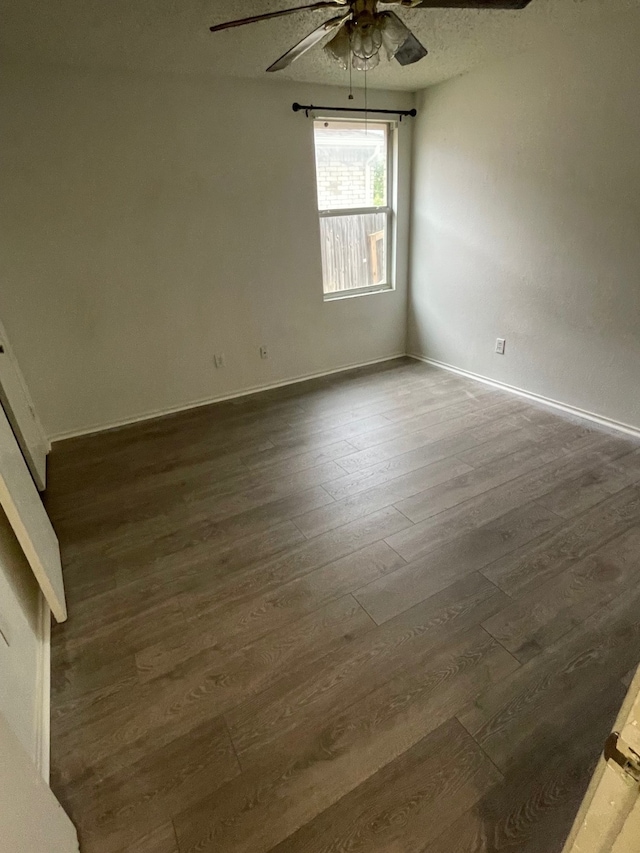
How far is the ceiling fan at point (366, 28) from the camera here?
5.23 feet

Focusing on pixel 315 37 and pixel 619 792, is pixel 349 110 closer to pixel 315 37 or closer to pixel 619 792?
pixel 315 37

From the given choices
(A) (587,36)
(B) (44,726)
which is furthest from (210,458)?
(A) (587,36)

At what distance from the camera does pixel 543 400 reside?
3.40 m

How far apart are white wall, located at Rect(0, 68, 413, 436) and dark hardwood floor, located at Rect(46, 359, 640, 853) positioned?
0.85 meters

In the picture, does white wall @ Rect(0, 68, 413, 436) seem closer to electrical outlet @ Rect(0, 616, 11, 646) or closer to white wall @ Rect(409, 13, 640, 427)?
white wall @ Rect(409, 13, 640, 427)

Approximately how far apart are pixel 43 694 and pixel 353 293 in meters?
3.69

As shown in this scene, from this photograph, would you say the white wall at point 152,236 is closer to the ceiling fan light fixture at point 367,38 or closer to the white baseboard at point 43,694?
the ceiling fan light fixture at point 367,38

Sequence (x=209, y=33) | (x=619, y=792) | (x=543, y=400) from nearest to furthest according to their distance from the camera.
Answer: (x=619, y=792) → (x=209, y=33) → (x=543, y=400)

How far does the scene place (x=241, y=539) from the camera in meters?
2.12

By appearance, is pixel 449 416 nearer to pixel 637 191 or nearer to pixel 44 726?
pixel 637 191

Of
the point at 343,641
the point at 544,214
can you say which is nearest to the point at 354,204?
the point at 544,214

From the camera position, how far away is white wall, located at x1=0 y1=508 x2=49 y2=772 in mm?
1190

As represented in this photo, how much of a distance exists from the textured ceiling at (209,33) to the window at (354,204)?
659mm

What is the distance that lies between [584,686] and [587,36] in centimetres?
340
